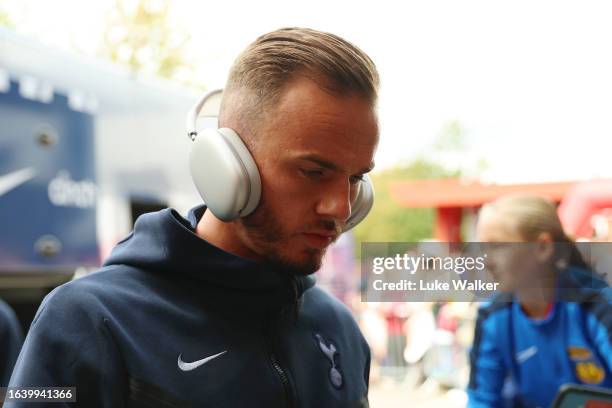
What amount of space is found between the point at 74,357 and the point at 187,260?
0.20 meters

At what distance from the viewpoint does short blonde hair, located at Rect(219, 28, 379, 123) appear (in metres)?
0.94

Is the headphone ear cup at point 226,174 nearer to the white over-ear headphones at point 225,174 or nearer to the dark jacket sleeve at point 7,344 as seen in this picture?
the white over-ear headphones at point 225,174

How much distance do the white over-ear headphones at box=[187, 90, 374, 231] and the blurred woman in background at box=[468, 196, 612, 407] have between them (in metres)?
0.37

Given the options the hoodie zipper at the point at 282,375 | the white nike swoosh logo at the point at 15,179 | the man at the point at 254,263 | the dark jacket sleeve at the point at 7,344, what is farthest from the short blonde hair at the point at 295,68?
the white nike swoosh logo at the point at 15,179

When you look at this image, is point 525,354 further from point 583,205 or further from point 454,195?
point 454,195

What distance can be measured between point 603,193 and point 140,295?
1365 mm

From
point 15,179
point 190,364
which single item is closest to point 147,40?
point 15,179

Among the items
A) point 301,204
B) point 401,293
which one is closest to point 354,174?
point 301,204

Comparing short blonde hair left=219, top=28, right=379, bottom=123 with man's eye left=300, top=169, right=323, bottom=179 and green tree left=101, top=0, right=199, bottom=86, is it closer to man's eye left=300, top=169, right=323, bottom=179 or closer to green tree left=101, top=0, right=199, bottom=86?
man's eye left=300, top=169, right=323, bottom=179

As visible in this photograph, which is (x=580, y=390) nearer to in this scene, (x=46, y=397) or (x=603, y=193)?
(x=46, y=397)

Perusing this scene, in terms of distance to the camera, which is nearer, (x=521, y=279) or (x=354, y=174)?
(x=354, y=174)

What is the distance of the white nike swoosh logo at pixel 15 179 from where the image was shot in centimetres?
253

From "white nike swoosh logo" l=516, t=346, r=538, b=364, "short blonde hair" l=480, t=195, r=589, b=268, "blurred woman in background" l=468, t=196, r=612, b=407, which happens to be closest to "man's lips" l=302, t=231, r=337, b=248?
"blurred woman in background" l=468, t=196, r=612, b=407

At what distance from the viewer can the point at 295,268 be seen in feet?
3.20
